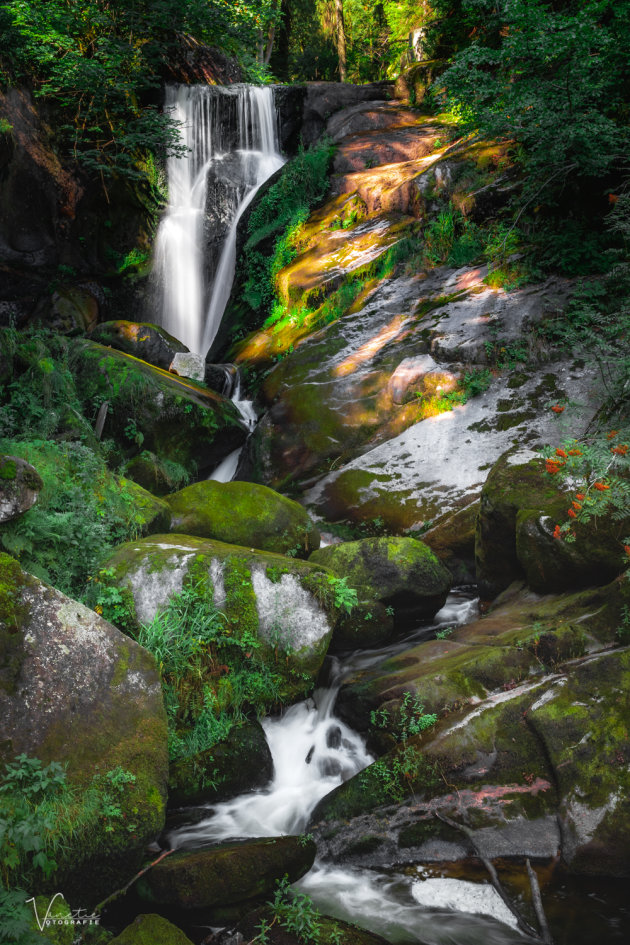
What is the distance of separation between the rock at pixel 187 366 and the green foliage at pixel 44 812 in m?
7.69

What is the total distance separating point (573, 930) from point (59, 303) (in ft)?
40.7

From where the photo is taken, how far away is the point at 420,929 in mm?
3301

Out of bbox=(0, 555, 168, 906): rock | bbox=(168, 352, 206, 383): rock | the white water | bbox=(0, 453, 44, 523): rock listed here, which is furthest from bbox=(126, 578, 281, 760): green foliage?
bbox=(168, 352, 206, 383): rock

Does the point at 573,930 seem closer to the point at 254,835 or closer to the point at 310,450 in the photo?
the point at 254,835

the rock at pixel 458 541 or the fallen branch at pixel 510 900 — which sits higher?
the rock at pixel 458 541

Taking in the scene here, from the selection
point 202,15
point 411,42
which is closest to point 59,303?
point 202,15

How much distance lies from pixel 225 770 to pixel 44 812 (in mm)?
1454

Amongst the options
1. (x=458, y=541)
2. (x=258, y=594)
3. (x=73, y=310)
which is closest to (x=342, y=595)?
(x=258, y=594)

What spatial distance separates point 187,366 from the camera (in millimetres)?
10102

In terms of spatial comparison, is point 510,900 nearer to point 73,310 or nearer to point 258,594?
point 258,594

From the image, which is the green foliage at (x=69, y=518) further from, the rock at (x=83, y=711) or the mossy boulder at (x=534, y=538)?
the mossy boulder at (x=534, y=538)

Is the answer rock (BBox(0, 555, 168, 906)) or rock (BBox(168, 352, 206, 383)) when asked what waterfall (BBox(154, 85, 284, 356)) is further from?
rock (BBox(0, 555, 168, 906))
